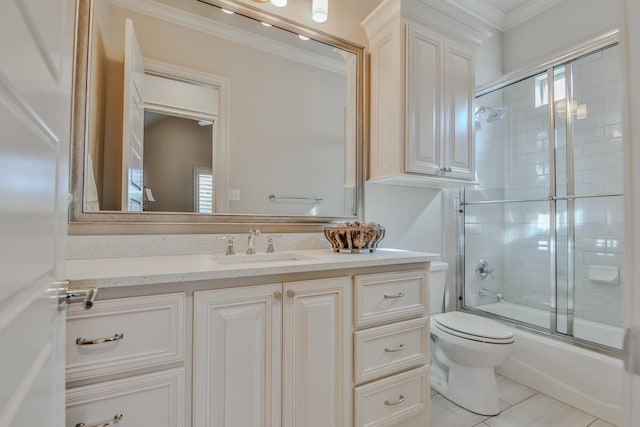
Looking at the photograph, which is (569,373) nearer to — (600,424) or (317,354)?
(600,424)

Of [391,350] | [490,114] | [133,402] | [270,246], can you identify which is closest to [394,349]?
[391,350]

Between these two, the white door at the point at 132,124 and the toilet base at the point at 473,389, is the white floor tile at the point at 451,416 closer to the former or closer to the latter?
the toilet base at the point at 473,389

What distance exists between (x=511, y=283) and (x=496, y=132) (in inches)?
52.8

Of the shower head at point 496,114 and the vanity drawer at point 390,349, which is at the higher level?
the shower head at point 496,114

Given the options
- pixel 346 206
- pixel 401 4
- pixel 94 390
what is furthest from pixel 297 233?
pixel 401 4

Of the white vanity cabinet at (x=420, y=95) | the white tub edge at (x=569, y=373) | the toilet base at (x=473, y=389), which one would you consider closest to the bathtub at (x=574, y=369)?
the white tub edge at (x=569, y=373)

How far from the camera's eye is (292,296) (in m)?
1.13

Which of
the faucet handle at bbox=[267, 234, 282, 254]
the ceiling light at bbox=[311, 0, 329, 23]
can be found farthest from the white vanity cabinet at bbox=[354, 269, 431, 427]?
the ceiling light at bbox=[311, 0, 329, 23]

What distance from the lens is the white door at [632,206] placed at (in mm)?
357

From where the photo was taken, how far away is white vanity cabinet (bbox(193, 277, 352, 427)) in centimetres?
98

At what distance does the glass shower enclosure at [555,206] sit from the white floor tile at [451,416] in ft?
2.83

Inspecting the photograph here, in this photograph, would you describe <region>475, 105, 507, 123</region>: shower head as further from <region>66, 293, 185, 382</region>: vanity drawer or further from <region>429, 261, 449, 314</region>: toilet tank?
<region>66, 293, 185, 382</region>: vanity drawer

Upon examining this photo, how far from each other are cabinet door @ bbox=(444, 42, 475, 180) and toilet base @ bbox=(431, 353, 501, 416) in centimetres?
116

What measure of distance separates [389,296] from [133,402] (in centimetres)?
99
